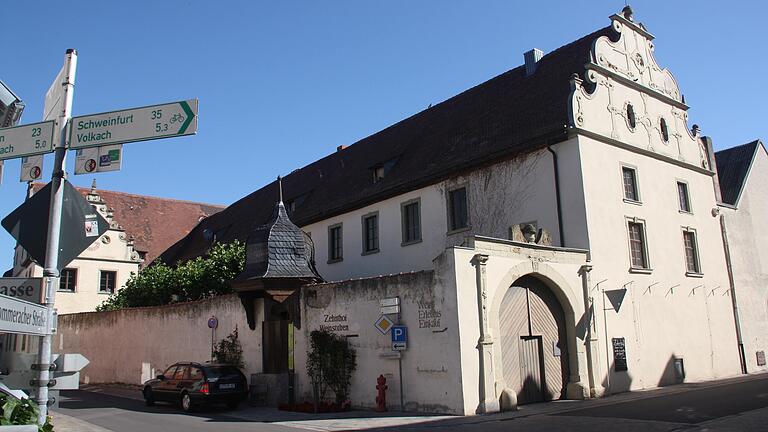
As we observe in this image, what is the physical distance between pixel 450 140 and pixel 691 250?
32.2 ft

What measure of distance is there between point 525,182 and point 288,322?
8607mm

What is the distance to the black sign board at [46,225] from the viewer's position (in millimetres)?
5809

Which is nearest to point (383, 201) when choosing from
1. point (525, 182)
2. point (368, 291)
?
point (525, 182)

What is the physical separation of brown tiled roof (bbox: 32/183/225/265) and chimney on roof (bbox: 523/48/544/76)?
29.6 m

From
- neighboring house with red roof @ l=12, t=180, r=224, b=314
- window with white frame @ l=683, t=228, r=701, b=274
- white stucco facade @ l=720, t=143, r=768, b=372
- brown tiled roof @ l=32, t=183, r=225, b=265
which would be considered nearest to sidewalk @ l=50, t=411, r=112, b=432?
window with white frame @ l=683, t=228, r=701, b=274

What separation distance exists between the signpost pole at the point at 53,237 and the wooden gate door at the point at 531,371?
1322 cm

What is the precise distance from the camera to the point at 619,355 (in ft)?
62.5

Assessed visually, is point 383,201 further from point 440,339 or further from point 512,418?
point 512,418

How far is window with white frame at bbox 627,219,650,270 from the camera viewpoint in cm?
2102

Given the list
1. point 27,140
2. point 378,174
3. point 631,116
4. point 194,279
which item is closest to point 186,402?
point 194,279

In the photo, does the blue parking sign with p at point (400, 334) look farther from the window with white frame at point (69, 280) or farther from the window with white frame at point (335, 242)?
the window with white frame at point (69, 280)

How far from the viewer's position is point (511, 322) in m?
16.9

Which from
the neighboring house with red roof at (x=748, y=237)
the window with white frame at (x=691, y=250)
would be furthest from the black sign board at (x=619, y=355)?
the neighboring house with red roof at (x=748, y=237)

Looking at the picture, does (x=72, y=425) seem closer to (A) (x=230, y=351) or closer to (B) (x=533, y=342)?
(A) (x=230, y=351)
